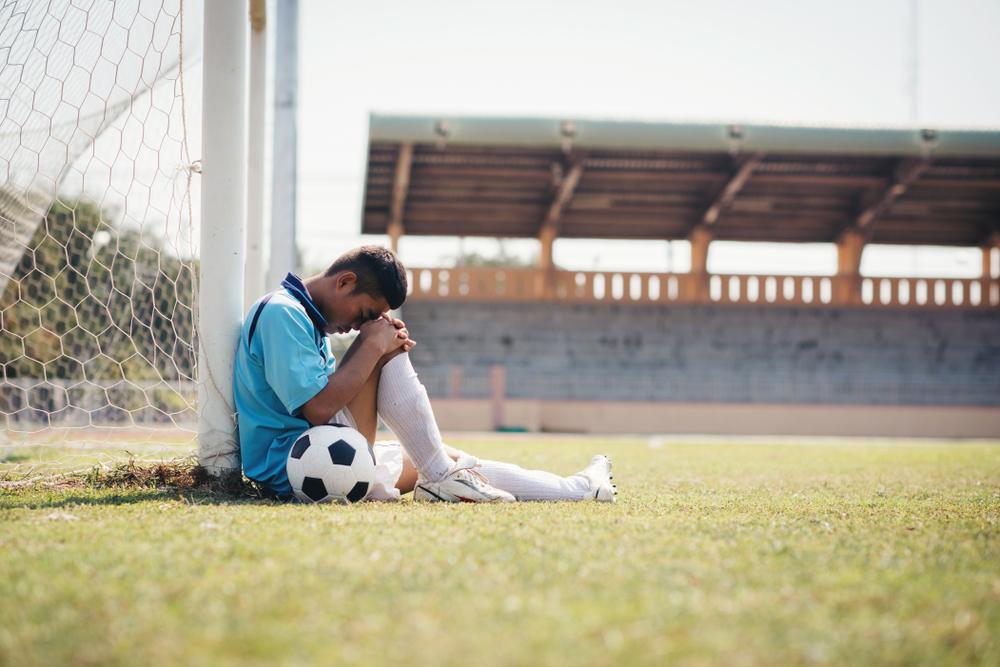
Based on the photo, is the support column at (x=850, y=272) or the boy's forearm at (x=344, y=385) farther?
the support column at (x=850, y=272)

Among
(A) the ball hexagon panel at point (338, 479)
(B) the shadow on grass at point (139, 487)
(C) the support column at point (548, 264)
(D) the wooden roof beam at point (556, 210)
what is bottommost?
(B) the shadow on grass at point (139, 487)

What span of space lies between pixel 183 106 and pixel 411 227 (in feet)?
→ 58.7

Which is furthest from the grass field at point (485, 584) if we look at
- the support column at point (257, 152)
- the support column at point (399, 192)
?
the support column at point (399, 192)

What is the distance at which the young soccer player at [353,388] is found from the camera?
140 inches

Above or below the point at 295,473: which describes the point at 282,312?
above

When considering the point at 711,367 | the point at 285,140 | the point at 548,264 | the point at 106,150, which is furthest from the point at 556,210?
the point at 106,150

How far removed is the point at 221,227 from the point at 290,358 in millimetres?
1083

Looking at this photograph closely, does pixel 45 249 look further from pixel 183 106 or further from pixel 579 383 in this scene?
pixel 579 383

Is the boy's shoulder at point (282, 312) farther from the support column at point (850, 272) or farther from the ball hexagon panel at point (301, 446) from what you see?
the support column at point (850, 272)

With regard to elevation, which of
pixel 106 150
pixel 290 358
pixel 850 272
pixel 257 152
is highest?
pixel 850 272

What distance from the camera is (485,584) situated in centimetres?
208

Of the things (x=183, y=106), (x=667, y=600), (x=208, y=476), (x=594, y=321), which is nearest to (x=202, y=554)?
(x=667, y=600)

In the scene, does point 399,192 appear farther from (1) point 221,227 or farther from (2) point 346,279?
(2) point 346,279

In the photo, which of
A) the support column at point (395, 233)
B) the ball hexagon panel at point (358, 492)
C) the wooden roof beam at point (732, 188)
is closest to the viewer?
the ball hexagon panel at point (358, 492)
